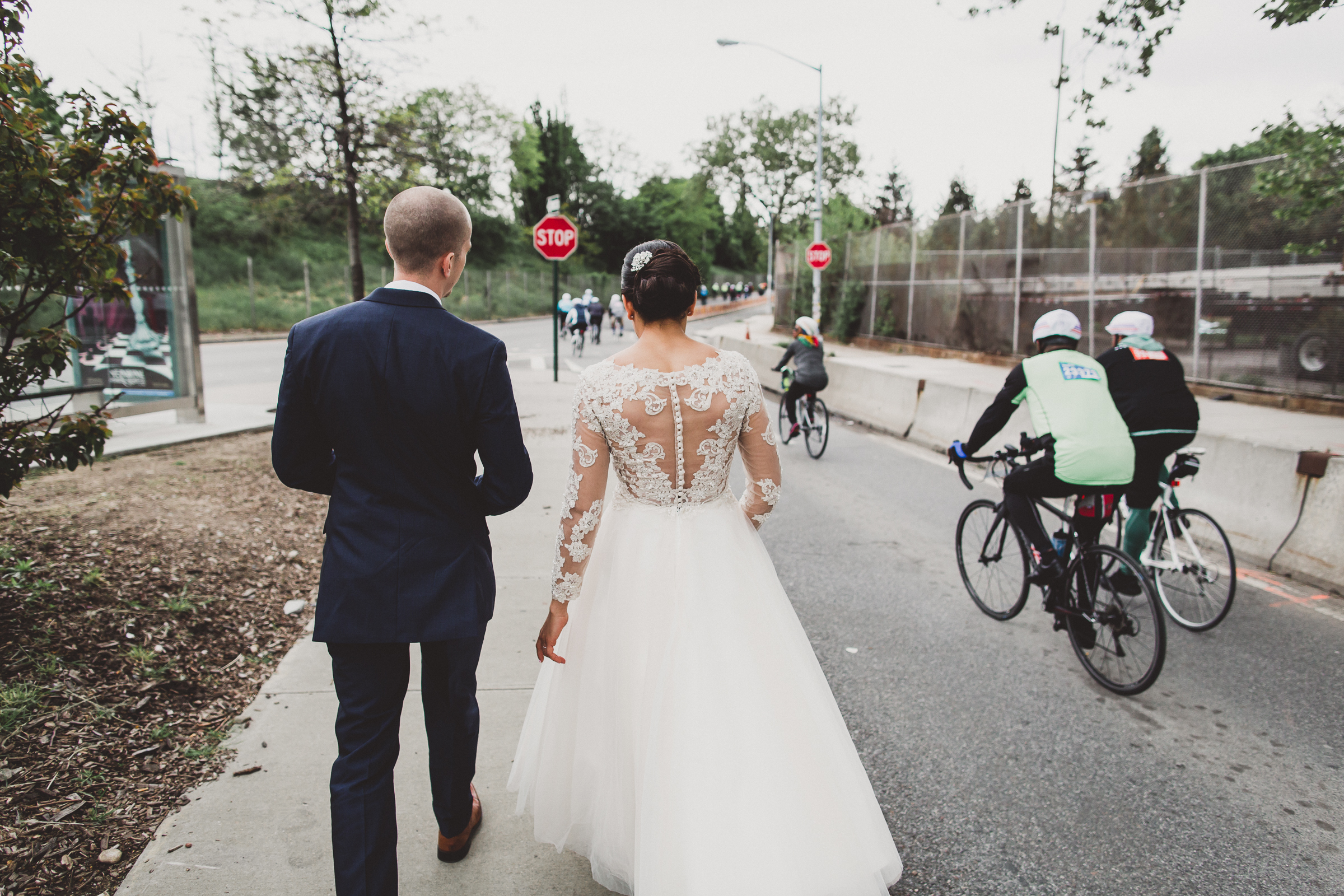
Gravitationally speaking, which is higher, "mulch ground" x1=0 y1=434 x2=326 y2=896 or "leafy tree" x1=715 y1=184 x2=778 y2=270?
"leafy tree" x1=715 y1=184 x2=778 y2=270

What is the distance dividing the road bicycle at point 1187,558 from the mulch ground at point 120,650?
4.99 m

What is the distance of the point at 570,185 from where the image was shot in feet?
220

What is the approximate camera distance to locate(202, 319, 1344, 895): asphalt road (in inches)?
109

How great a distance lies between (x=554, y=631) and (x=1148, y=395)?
4.00m

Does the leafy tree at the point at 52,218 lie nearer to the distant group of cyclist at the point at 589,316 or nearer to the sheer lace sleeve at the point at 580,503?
the sheer lace sleeve at the point at 580,503

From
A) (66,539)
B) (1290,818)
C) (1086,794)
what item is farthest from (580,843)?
(66,539)

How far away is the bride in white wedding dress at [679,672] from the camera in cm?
215

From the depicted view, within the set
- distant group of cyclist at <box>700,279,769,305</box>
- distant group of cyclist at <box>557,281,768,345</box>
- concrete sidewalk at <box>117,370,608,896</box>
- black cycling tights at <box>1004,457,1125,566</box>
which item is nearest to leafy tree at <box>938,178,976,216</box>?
distant group of cyclist at <box>700,279,769,305</box>

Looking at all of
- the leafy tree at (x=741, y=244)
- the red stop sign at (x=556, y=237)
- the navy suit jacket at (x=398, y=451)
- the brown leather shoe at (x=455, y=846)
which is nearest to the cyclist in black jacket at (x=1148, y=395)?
the navy suit jacket at (x=398, y=451)

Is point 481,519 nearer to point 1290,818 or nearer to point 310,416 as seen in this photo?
point 310,416

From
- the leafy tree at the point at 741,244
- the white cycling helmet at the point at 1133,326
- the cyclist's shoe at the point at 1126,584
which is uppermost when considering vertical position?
the leafy tree at the point at 741,244

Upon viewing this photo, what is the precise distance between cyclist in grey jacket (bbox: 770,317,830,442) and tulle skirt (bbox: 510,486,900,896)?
763 centimetres

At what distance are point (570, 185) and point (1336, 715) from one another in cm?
6833

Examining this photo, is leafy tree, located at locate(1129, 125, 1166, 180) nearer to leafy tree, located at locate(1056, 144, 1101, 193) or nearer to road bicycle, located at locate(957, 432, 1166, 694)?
leafy tree, located at locate(1056, 144, 1101, 193)
